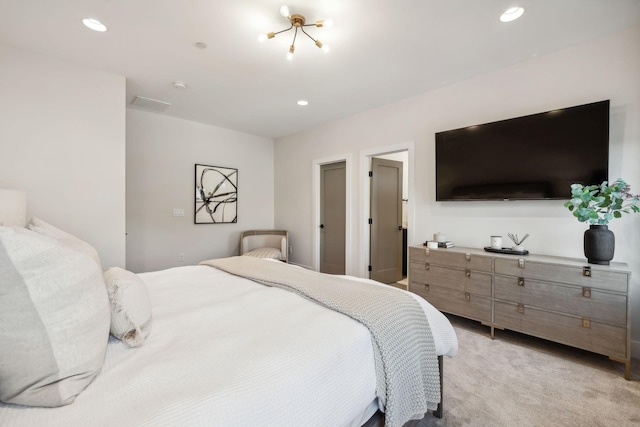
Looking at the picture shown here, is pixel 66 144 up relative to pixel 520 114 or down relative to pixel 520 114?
down

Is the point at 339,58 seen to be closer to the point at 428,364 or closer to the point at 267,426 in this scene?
the point at 428,364

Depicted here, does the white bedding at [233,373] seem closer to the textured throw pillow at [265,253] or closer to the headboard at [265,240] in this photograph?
the textured throw pillow at [265,253]

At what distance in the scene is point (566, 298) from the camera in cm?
222

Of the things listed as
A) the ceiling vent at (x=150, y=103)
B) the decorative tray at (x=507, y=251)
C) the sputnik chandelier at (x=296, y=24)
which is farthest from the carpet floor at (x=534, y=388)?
the ceiling vent at (x=150, y=103)

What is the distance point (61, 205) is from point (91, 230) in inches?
13.3

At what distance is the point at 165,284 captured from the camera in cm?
187

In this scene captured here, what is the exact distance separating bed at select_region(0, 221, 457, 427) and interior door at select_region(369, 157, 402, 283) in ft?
9.82

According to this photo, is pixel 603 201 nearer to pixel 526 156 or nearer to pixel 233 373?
pixel 526 156

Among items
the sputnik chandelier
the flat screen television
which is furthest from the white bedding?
the flat screen television

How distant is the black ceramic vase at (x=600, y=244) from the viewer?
212cm

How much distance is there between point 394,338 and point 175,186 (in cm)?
421

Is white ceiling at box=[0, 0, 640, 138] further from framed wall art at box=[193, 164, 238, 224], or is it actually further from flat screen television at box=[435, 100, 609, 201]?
framed wall art at box=[193, 164, 238, 224]

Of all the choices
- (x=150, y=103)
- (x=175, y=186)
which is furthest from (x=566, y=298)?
(x=150, y=103)

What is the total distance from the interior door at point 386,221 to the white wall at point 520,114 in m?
0.26
